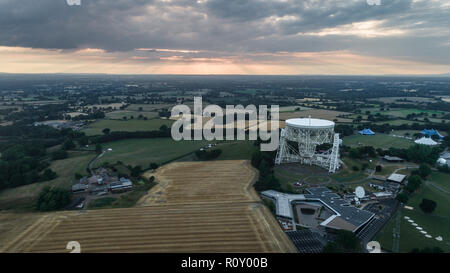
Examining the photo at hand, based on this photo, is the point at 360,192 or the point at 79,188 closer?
the point at 360,192

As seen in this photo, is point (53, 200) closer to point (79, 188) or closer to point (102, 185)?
point (79, 188)

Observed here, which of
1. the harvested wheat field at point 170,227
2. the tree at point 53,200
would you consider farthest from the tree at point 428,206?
the tree at point 53,200

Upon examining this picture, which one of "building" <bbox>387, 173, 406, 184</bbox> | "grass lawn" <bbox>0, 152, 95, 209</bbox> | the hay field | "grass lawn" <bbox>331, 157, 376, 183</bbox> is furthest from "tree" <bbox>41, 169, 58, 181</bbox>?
"building" <bbox>387, 173, 406, 184</bbox>

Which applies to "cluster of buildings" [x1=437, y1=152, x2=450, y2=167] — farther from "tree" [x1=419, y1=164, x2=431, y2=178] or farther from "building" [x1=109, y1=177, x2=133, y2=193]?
"building" [x1=109, y1=177, x2=133, y2=193]

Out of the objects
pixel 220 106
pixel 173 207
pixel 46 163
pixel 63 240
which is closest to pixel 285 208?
pixel 173 207

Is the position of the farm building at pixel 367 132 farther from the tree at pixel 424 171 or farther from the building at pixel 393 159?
the tree at pixel 424 171

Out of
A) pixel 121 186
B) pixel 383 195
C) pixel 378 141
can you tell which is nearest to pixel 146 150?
pixel 121 186
